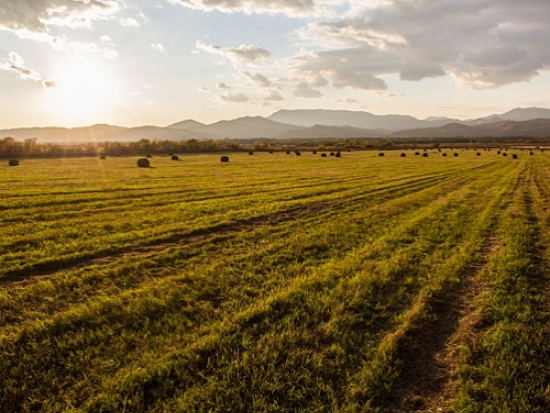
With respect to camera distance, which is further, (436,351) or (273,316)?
(273,316)

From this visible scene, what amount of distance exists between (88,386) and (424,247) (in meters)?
9.21

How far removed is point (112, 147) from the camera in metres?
87.5

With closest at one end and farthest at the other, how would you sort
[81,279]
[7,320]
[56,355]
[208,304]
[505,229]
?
1. [56,355]
2. [7,320]
3. [208,304]
4. [81,279]
5. [505,229]

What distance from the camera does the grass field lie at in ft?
14.1

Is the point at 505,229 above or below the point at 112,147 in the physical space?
below

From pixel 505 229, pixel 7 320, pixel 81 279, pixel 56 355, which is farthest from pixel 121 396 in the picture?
pixel 505 229

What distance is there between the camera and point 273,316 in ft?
20.1

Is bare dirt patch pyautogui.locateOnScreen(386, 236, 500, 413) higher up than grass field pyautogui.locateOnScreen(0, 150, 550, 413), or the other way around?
grass field pyautogui.locateOnScreen(0, 150, 550, 413)

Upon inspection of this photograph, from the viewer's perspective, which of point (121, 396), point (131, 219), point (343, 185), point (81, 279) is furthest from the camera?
point (343, 185)

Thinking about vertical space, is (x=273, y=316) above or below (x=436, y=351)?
above

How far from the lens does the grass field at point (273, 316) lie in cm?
431

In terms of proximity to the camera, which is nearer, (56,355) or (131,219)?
(56,355)

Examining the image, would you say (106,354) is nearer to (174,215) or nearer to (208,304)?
(208,304)

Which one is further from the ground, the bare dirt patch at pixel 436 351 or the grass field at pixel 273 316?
the grass field at pixel 273 316
